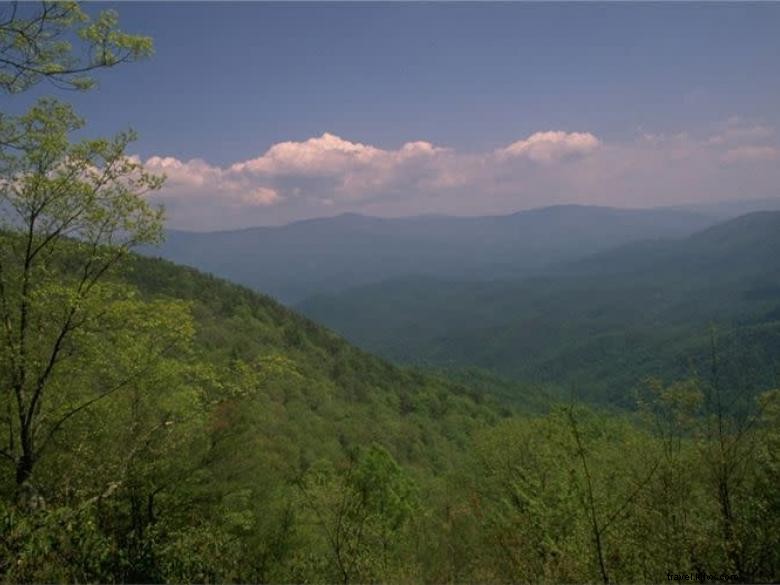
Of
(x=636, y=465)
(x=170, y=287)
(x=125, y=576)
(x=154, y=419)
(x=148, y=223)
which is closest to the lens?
(x=125, y=576)

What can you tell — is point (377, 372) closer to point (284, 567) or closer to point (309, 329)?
point (309, 329)

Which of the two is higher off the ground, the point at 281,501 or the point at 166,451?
the point at 166,451

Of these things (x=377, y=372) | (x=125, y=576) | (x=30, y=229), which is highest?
(x=30, y=229)

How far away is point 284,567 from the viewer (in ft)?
61.9

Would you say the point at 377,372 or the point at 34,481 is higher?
the point at 34,481

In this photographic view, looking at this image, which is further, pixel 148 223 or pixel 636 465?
pixel 636 465

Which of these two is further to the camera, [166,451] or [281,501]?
[281,501]

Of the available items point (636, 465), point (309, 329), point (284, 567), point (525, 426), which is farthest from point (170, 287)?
point (636, 465)

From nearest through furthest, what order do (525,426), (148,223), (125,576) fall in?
1. (125,576)
2. (148,223)
3. (525,426)

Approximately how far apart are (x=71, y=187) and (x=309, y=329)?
9850 cm

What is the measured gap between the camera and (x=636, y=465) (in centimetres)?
1795

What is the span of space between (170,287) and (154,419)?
86.3m

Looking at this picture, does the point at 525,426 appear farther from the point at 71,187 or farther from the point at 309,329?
the point at 309,329

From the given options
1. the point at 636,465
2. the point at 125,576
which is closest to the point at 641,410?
the point at 636,465
